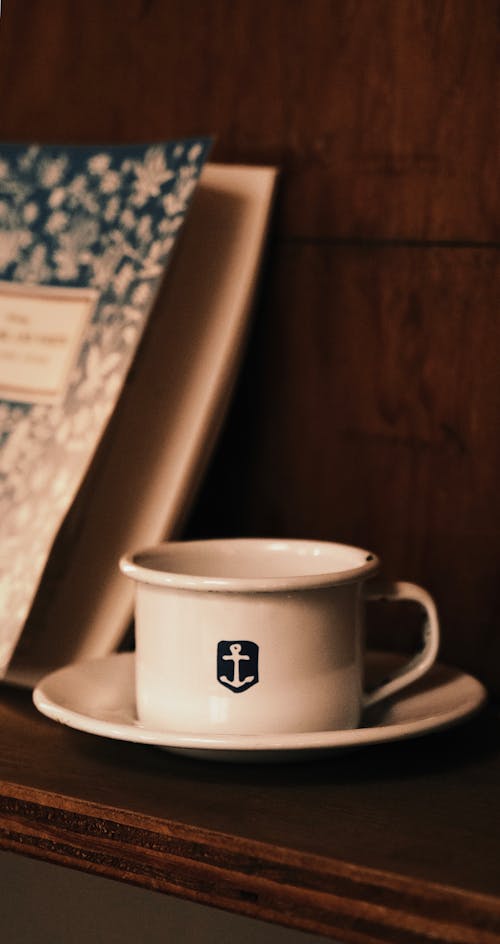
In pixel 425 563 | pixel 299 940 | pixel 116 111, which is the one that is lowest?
pixel 299 940

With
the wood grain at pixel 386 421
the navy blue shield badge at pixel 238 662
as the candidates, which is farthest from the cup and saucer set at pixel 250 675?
the wood grain at pixel 386 421

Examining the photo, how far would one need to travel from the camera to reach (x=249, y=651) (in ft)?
1.47

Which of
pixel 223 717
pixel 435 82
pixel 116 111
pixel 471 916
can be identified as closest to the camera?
pixel 471 916

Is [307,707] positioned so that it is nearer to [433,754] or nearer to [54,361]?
[433,754]

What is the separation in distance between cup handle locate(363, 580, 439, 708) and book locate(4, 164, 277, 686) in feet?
0.44

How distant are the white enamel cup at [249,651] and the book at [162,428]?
0.11 meters

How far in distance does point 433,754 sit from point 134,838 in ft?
0.46

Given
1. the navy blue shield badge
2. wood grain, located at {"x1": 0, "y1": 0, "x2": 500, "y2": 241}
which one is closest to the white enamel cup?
the navy blue shield badge

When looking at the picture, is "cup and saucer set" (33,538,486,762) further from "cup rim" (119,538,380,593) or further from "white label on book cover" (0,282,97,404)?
"white label on book cover" (0,282,97,404)

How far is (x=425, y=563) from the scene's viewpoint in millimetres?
609

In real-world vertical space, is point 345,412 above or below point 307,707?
above

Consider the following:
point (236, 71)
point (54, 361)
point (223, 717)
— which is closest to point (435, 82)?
point (236, 71)

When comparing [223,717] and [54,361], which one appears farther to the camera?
[54,361]

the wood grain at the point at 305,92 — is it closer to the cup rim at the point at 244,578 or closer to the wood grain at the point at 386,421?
the wood grain at the point at 386,421
